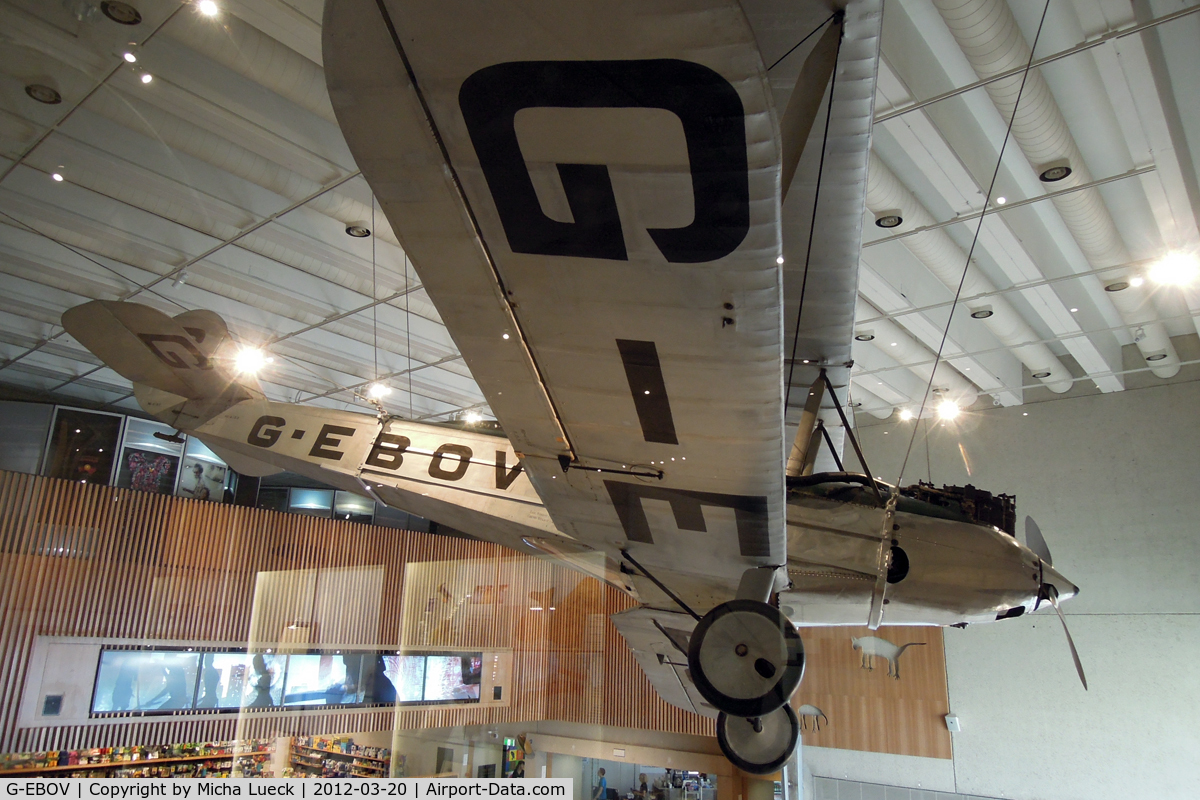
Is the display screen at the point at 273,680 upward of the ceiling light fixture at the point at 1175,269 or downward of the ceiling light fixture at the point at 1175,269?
downward

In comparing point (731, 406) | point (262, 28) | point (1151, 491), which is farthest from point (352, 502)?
point (1151, 491)

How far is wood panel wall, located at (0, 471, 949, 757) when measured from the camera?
4320mm

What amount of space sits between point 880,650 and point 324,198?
775 centimetres

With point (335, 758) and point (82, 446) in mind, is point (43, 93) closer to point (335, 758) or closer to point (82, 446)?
point (82, 446)

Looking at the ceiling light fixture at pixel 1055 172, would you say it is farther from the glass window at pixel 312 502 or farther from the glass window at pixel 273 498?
the glass window at pixel 273 498

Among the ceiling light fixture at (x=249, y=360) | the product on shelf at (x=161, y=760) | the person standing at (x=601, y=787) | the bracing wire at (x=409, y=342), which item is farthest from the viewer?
the bracing wire at (x=409, y=342)

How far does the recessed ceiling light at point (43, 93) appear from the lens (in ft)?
7.86

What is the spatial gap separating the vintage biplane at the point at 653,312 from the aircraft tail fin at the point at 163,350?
2cm

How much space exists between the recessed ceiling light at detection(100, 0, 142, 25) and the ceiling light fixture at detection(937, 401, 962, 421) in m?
7.78

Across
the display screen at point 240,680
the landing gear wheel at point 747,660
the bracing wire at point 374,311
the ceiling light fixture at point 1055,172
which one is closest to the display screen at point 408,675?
the display screen at point 240,680

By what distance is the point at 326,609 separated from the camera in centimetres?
621

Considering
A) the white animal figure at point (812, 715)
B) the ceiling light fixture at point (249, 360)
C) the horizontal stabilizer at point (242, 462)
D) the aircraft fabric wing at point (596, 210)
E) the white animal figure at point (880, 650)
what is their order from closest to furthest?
the aircraft fabric wing at point (596, 210) → the horizontal stabilizer at point (242, 462) → the ceiling light fixture at point (249, 360) → the white animal figure at point (880, 650) → the white animal figure at point (812, 715)

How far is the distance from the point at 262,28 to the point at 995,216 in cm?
490

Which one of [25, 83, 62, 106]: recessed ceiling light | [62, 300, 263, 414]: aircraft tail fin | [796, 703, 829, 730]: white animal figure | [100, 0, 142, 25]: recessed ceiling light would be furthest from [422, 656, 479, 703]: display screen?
[100, 0, 142, 25]: recessed ceiling light
